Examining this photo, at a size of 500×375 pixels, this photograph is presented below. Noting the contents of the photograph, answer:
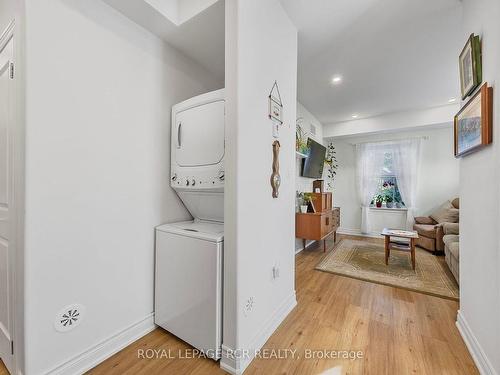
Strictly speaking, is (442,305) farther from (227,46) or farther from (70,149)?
(70,149)

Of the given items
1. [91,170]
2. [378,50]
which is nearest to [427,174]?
[378,50]

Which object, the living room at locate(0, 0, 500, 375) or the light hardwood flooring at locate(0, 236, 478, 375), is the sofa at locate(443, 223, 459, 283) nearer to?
the living room at locate(0, 0, 500, 375)

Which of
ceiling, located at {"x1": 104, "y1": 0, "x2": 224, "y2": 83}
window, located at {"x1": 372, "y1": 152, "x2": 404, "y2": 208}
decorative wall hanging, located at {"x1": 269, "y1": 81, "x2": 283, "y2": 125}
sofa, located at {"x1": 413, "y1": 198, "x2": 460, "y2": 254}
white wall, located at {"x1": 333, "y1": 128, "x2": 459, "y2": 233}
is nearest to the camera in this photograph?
ceiling, located at {"x1": 104, "y1": 0, "x2": 224, "y2": 83}

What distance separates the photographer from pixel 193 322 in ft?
5.08

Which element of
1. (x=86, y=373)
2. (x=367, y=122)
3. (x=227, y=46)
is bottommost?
(x=86, y=373)

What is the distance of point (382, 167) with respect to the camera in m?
5.10

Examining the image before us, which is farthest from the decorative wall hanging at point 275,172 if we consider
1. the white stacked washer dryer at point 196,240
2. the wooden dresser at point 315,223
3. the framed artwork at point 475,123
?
the wooden dresser at point 315,223

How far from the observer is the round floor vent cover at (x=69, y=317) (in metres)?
1.31

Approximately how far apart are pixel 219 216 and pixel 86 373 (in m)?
1.25

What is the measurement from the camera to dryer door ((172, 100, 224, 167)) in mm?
1627

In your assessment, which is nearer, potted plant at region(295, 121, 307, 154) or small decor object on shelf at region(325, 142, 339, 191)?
potted plant at region(295, 121, 307, 154)

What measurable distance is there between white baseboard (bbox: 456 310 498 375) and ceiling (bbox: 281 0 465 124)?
2.48 m

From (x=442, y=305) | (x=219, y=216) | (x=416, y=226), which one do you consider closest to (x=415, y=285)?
(x=442, y=305)

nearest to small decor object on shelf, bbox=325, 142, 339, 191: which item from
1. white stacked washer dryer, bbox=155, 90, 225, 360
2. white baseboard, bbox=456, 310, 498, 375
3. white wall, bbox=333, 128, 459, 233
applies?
white wall, bbox=333, 128, 459, 233
